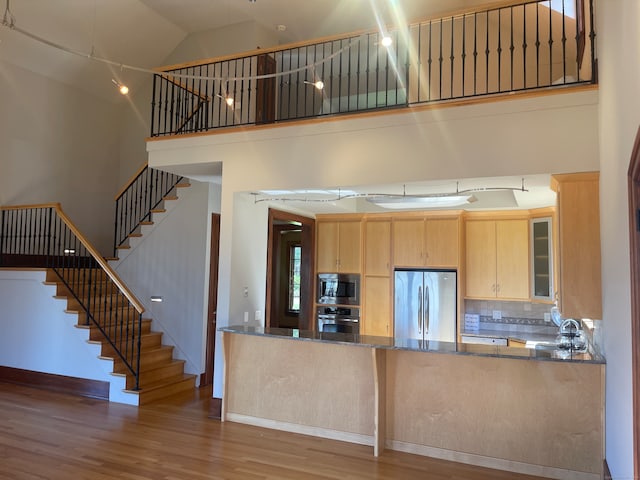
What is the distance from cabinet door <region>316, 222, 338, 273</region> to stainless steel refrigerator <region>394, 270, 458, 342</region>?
108cm

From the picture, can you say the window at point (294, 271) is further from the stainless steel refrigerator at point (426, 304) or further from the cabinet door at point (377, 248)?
the stainless steel refrigerator at point (426, 304)

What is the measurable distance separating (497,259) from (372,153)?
9.56ft

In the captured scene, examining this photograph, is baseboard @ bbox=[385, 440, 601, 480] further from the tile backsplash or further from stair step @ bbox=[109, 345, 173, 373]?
stair step @ bbox=[109, 345, 173, 373]

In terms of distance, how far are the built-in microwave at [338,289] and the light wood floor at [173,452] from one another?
287 cm

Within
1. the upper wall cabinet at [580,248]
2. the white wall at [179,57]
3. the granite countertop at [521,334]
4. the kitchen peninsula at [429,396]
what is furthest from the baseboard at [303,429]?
the white wall at [179,57]

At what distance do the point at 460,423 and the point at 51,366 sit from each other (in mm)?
5124

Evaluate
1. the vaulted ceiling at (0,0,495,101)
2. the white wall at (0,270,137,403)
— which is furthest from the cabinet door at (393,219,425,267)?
the white wall at (0,270,137,403)

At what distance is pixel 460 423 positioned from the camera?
3.97 m

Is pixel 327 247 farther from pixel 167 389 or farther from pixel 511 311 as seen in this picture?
pixel 167 389

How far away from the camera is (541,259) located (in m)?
6.08

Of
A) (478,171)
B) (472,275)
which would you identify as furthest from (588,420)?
(472,275)

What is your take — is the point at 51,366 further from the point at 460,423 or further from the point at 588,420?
the point at 588,420

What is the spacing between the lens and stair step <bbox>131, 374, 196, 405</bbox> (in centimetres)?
563

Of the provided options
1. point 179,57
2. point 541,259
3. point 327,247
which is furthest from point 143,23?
point 541,259
